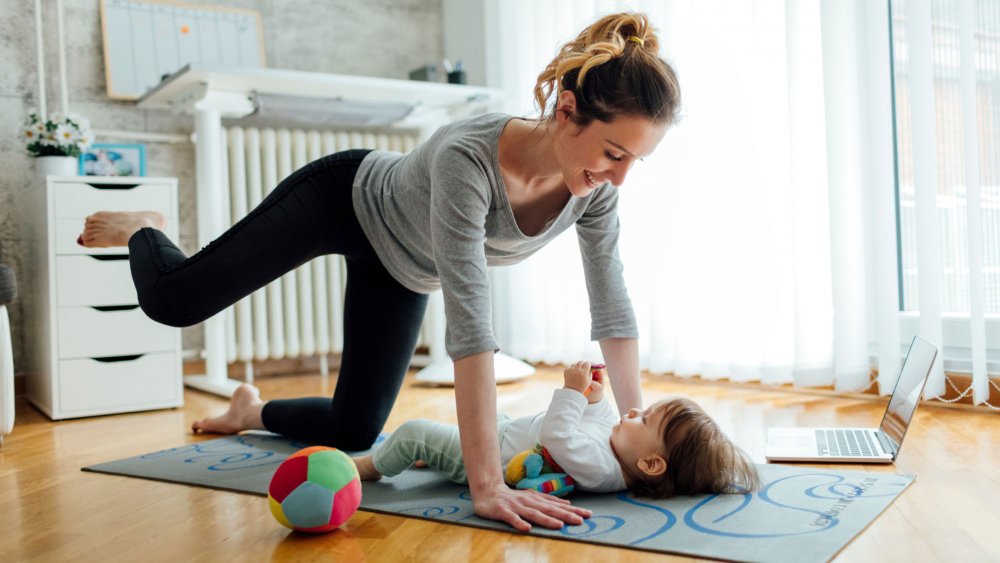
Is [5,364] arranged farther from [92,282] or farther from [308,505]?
[308,505]

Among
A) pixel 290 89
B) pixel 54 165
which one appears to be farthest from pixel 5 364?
pixel 290 89

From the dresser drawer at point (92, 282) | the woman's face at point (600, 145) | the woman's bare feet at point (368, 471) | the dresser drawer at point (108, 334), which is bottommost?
the woman's bare feet at point (368, 471)

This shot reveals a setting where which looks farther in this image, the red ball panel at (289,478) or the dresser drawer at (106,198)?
the dresser drawer at (106,198)

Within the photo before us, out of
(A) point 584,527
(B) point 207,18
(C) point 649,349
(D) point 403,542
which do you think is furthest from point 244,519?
(B) point 207,18

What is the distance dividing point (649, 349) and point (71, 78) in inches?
87.4

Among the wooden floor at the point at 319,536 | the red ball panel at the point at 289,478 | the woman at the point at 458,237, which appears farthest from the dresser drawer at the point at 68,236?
the red ball panel at the point at 289,478

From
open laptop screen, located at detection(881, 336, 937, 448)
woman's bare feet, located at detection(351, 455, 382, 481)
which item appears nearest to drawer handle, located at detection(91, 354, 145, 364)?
woman's bare feet, located at detection(351, 455, 382, 481)

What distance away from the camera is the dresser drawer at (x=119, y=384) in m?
2.59

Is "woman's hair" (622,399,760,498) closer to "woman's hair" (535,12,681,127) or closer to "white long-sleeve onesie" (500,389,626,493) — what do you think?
"white long-sleeve onesie" (500,389,626,493)

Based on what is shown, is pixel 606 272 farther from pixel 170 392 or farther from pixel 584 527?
pixel 170 392

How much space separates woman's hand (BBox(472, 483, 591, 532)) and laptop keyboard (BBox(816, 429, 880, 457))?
0.70 metres

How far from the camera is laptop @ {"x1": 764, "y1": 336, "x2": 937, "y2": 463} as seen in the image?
70.8 inches

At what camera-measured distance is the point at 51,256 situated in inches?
101

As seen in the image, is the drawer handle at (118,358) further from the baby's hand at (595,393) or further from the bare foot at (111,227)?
the baby's hand at (595,393)
